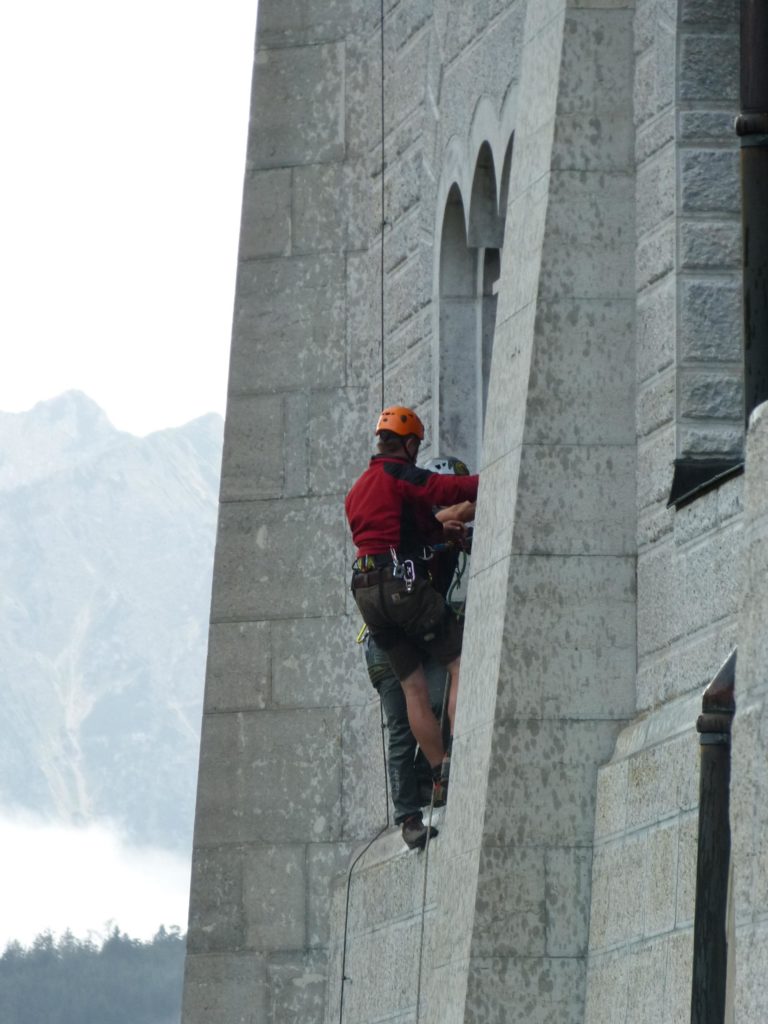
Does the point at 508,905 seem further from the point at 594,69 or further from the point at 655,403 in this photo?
the point at 594,69

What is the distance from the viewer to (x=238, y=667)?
1491cm

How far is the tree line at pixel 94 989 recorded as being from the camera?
527ft

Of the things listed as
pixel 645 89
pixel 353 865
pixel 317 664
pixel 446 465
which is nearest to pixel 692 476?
pixel 645 89

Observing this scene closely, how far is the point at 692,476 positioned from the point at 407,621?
2.32 m

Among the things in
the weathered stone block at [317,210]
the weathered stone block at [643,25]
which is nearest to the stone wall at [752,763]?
the weathered stone block at [643,25]

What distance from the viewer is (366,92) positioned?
15.1 metres

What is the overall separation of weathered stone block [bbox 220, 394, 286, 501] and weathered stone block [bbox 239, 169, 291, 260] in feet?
2.78

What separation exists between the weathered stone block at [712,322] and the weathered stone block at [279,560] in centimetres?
481

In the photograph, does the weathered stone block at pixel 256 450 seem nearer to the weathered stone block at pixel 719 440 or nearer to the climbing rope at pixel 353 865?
the climbing rope at pixel 353 865

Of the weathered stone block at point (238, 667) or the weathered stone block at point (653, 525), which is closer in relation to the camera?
the weathered stone block at point (653, 525)

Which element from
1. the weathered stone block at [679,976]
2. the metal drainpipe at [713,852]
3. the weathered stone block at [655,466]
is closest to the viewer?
the metal drainpipe at [713,852]

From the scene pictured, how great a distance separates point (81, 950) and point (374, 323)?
17686cm

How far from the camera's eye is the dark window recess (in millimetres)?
10031

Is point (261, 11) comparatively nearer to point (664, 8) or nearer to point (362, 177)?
point (362, 177)
